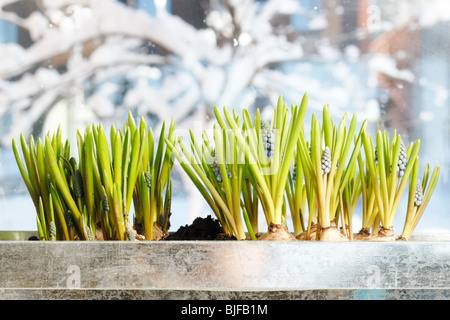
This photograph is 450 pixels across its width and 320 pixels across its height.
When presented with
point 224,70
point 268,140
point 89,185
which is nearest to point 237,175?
point 268,140

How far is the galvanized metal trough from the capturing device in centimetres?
38

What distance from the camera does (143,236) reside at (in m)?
0.57

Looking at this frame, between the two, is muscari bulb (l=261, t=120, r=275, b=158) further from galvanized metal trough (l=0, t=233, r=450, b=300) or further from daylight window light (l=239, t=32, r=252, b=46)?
daylight window light (l=239, t=32, r=252, b=46)

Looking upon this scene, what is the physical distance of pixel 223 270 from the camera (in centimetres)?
38

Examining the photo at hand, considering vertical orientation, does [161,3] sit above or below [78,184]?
above

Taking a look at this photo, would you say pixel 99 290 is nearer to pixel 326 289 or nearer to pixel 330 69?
pixel 326 289

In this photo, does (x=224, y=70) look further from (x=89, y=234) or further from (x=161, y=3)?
(x=89, y=234)

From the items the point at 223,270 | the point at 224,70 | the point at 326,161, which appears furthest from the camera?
the point at 224,70

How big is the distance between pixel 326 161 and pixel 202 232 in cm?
17

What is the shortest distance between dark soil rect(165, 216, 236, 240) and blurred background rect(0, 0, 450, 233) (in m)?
1.05

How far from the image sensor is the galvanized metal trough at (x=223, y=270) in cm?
38

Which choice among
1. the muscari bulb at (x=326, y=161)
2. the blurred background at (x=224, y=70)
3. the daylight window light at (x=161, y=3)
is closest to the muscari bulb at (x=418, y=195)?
the muscari bulb at (x=326, y=161)

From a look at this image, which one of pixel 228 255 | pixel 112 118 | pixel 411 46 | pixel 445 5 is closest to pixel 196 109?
pixel 112 118

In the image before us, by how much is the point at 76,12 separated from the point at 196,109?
1.93 ft
